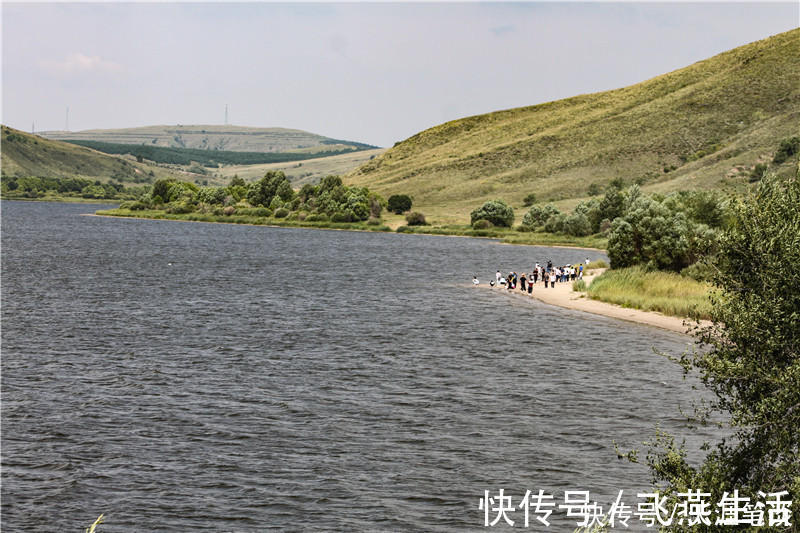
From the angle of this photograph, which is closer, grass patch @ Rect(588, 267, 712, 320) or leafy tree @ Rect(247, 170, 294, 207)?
grass patch @ Rect(588, 267, 712, 320)

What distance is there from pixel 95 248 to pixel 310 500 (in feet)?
Answer: 289

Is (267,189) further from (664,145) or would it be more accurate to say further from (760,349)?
(760,349)

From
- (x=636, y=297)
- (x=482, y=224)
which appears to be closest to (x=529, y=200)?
(x=482, y=224)

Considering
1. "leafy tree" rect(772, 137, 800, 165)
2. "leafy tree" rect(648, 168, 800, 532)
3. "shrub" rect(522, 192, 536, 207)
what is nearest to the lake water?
"leafy tree" rect(648, 168, 800, 532)

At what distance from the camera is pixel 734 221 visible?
16.7 m

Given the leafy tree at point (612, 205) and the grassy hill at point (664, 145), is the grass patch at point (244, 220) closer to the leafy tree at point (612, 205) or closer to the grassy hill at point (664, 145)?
the grassy hill at point (664, 145)

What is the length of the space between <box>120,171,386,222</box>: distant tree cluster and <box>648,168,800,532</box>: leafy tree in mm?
142838

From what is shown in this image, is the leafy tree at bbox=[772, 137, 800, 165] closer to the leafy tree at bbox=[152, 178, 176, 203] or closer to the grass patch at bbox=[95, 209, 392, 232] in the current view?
the grass patch at bbox=[95, 209, 392, 232]

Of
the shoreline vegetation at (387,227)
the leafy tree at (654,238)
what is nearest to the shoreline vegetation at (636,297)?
the leafy tree at (654,238)

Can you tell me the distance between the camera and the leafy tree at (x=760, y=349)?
1458 cm

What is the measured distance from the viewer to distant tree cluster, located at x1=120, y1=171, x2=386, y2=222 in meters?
→ 161

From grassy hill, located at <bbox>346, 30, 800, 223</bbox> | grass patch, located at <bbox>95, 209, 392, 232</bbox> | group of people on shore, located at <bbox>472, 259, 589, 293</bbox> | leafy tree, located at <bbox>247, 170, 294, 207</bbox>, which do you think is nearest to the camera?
group of people on shore, located at <bbox>472, 259, 589, 293</bbox>

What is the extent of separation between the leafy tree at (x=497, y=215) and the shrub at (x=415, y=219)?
11.8 meters

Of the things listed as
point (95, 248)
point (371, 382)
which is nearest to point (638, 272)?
point (371, 382)
